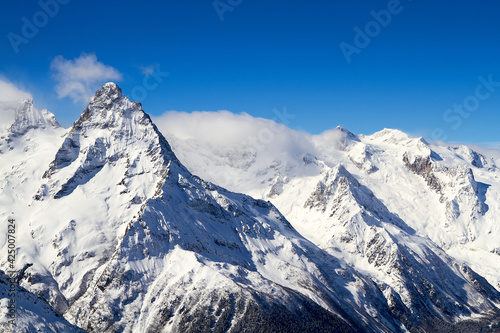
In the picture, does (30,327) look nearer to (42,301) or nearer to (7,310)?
(7,310)

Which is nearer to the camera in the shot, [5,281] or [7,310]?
[7,310]

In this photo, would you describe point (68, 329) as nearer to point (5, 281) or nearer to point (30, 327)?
point (30, 327)

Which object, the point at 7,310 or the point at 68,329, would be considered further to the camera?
the point at 68,329

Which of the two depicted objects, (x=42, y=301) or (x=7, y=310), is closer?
(x=7, y=310)

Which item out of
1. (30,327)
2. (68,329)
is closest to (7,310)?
(30,327)

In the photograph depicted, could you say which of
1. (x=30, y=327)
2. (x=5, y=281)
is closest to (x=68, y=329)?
(x=30, y=327)

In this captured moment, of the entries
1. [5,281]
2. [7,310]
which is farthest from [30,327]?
[5,281]
